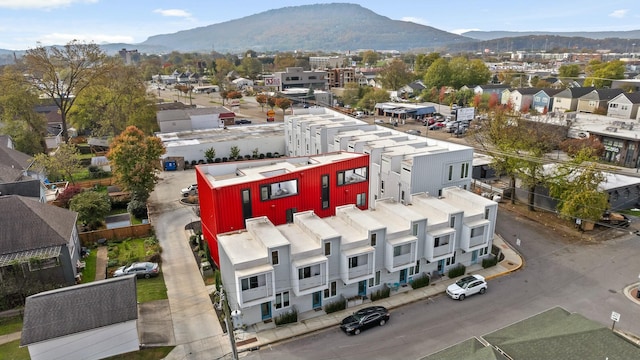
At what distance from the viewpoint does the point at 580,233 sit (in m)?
36.0

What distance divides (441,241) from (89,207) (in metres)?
30.1

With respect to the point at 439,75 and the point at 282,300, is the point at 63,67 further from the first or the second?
the point at 439,75

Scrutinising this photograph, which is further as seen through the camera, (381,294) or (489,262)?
(489,262)

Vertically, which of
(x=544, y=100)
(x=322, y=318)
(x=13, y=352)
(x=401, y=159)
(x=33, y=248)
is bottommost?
(x=322, y=318)

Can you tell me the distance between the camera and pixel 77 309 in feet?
69.5

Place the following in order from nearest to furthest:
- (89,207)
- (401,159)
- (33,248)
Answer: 1. (33,248)
2. (89,207)
3. (401,159)

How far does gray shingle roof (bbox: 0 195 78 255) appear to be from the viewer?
26.9m

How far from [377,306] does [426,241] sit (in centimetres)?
591

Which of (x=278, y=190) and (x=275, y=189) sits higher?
(x=275, y=189)

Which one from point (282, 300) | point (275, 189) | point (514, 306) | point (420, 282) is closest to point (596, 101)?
point (514, 306)

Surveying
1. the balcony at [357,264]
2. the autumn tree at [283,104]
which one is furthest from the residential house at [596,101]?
the balcony at [357,264]

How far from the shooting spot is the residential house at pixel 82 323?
20.2 metres

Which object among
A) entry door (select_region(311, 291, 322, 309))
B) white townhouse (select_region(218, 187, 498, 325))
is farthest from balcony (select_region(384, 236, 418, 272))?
entry door (select_region(311, 291, 322, 309))

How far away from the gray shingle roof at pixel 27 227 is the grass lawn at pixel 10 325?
14.5 feet
